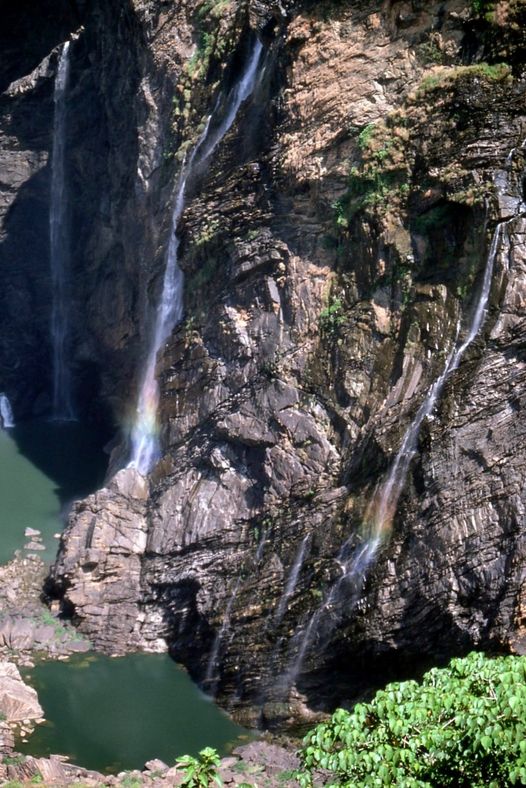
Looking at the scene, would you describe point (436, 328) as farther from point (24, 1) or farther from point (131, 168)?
point (24, 1)

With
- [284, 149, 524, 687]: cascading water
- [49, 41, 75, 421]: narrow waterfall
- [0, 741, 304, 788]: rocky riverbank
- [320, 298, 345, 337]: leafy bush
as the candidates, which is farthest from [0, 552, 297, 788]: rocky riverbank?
[49, 41, 75, 421]: narrow waterfall

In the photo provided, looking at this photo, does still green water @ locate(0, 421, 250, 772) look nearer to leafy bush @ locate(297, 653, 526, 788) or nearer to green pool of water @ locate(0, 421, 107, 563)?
green pool of water @ locate(0, 421, 107, 563)

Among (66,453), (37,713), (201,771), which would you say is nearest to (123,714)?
(37,713)

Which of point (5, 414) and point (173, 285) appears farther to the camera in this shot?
point (5, 414)

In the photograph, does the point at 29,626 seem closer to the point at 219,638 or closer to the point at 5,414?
the point at 219,638

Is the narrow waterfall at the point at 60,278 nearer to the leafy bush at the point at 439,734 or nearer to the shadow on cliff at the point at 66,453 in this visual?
the shadow on cliff at the point at 66,453

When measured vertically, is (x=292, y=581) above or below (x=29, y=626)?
below
